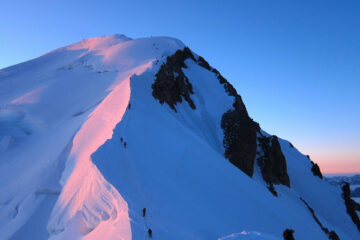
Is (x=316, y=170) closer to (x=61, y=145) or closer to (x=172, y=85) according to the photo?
(x=172, y=85)

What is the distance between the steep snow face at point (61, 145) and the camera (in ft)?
27.3

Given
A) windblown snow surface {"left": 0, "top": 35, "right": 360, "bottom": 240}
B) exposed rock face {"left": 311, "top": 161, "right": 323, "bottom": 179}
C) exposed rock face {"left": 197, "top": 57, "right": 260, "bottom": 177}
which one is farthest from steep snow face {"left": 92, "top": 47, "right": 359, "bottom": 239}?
exposed rock face {"left": 311, "top": 161, "right": 323, "bottom": 179}

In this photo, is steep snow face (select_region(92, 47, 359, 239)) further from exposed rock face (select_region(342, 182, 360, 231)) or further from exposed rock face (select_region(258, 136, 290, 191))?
exposed rock face (select_region(342, 182, 360, 231))

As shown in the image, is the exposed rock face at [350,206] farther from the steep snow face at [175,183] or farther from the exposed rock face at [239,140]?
the exposed rock face at [239,140]

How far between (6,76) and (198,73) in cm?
2995

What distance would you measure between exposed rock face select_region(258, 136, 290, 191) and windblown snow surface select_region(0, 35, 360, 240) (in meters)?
1.11

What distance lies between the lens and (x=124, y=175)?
10664 millimetres

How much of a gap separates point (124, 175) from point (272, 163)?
24247 mm

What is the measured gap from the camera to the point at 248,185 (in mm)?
17312

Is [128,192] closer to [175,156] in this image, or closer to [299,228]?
[175,156]

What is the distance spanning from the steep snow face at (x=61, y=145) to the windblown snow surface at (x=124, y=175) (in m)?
0.06

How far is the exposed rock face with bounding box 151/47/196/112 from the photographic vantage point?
2637cm

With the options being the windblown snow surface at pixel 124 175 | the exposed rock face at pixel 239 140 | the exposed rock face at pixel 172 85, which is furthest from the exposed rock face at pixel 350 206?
the exposed rock face at pixel 172 85

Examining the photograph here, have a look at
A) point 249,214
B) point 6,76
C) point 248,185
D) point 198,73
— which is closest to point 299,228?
point 248,185
